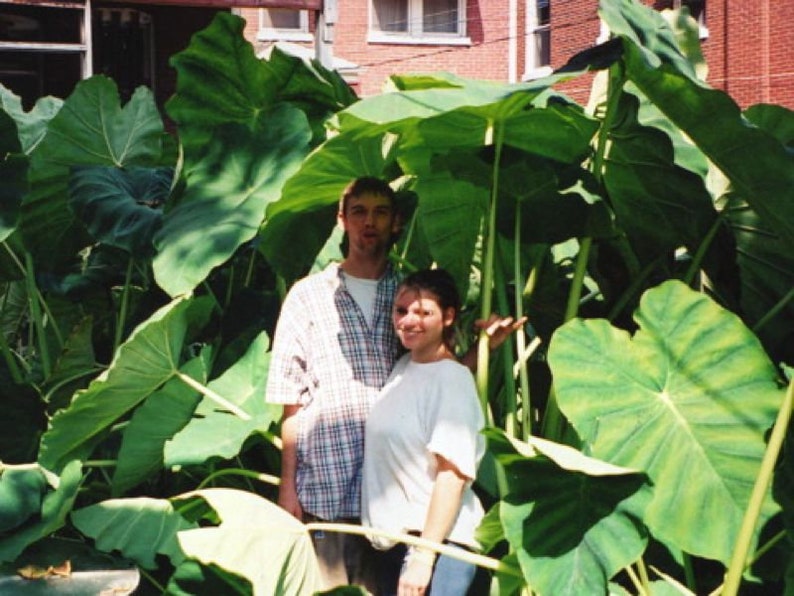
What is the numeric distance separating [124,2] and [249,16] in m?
3.67

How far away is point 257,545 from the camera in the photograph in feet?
7.51

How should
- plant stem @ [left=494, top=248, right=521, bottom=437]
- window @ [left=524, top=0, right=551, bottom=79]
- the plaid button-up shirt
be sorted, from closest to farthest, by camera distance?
the plaid button-up shirt → plant stem @ [left=494, top=248, right=521, bottom=437] → window @ [left=524, top=0, right=551, bottom=79]

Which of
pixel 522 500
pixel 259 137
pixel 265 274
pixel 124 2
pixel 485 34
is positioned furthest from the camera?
pixel 485 34

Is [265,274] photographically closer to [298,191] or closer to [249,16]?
[298,191]

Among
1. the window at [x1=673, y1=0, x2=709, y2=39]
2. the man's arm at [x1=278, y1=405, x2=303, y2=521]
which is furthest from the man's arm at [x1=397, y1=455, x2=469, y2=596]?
the window at [x1=673, y1=0, x2=709, y2=39]

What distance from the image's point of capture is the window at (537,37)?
56.5ft

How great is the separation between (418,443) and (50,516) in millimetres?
977

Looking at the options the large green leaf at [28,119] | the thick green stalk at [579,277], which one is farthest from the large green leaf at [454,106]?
the large green leaf at [28,119]

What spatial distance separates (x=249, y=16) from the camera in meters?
16.2

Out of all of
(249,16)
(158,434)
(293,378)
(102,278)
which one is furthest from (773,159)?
(249,16)

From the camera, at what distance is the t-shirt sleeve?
2320 mm

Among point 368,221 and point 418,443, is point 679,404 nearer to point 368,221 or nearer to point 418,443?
point 418,443

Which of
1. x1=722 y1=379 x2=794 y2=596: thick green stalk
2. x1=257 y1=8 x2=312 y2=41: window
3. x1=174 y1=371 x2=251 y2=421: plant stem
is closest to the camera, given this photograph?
x1=722 y1=379 x2=794 y2=596: thick green stalk

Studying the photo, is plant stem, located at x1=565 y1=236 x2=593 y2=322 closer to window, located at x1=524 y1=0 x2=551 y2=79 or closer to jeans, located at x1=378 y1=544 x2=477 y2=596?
jeans, located at x1=378 y1=544 x2=477 y2=596
